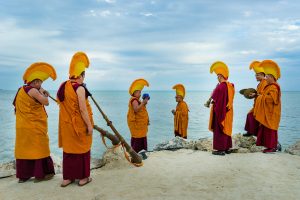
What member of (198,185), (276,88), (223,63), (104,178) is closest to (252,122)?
(276,88)

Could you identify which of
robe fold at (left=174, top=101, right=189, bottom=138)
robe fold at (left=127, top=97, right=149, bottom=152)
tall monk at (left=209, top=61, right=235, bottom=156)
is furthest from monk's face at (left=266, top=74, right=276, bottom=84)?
robe fold at (left=174, top=101, right=189, bottom=138)

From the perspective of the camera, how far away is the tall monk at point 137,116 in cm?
934

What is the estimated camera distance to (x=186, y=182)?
6.19 m

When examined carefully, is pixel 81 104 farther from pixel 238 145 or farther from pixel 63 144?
pixel 238 145

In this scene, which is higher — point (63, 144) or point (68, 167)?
point (63, 144)

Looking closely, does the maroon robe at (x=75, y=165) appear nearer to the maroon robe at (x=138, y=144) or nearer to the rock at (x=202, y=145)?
the maroon robe at (x=138, y=144)

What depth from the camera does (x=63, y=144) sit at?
5.98m

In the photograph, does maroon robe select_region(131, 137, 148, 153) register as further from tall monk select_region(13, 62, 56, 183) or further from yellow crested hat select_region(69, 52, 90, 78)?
yellow crested hat select_region(69, 52, 90, 78)

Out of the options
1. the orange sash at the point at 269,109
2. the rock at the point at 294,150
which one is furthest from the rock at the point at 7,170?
the rock at the point at 294,150

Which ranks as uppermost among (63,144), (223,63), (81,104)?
(223,63)

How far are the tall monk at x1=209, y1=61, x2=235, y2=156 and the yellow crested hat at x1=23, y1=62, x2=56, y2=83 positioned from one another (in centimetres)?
398

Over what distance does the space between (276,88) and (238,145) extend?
1.99 metres

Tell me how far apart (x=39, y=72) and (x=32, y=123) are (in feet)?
3.11

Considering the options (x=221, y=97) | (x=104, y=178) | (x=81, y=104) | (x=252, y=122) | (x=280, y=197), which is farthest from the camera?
(x=252, y=122)
